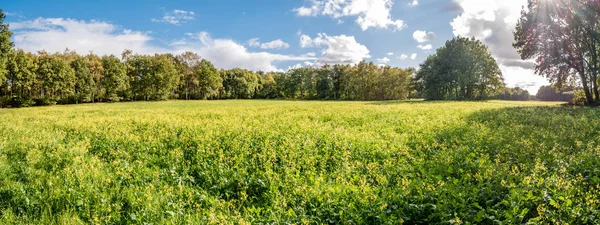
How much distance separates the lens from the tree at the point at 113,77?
2879 inches

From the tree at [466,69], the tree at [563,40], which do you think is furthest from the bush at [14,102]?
the tree at [466,69]

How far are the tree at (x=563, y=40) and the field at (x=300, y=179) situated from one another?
27.0 m

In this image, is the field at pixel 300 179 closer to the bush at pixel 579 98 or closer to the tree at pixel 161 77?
the bush at pixel 579 98

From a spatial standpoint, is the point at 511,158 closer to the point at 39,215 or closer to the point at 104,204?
the point at 104,204

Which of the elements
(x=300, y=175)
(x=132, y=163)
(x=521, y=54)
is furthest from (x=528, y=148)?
(x=521, y=54)

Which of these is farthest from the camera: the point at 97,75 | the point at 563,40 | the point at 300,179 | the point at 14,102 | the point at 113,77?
the point at 97,75

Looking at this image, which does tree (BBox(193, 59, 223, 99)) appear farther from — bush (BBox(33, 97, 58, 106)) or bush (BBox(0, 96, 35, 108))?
bush (BBox(0, 96, 35, 108))

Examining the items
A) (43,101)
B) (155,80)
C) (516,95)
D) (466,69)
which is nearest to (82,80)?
(43,101)

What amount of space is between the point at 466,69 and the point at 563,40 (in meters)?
30.7

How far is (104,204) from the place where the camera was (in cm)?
696

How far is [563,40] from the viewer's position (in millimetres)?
33594

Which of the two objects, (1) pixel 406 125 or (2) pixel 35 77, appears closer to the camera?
(1) pixel 406 125

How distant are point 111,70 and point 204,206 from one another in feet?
265

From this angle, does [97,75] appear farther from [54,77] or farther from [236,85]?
[236,85]
